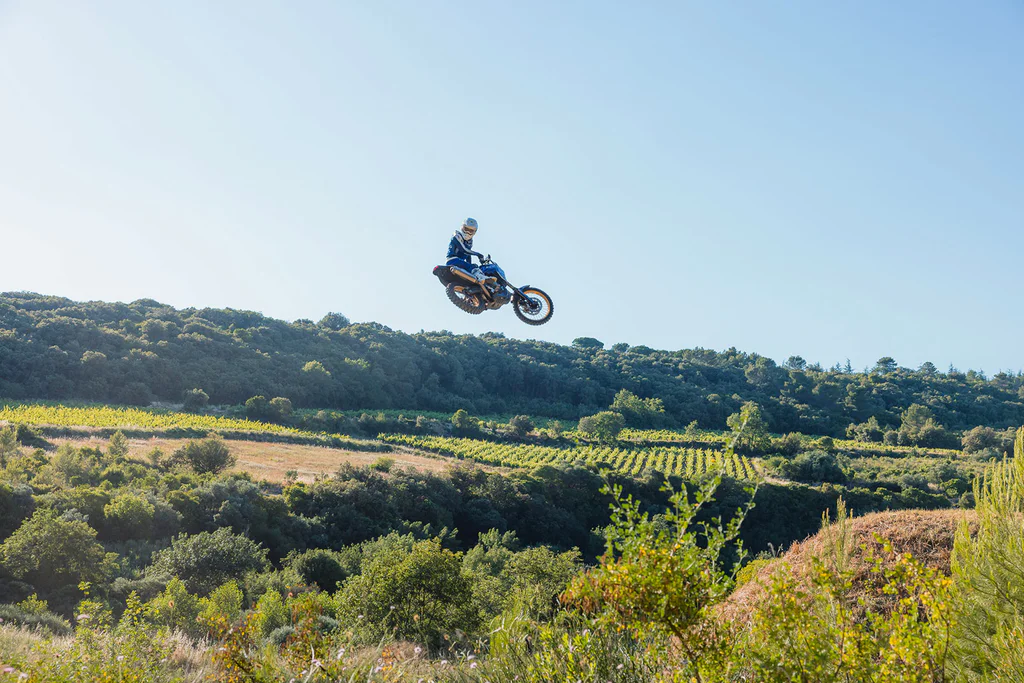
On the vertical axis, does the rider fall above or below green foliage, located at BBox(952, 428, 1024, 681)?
above

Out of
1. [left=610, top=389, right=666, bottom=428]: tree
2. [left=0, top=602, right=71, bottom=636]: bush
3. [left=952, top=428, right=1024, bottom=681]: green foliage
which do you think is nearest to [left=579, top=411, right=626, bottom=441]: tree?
[left=610, top=389, right=666, bottom=428]: tree

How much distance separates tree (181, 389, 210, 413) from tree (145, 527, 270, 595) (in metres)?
50.9

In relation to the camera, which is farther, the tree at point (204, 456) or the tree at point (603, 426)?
the tree at point (603, 426)

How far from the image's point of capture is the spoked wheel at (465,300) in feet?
34.7

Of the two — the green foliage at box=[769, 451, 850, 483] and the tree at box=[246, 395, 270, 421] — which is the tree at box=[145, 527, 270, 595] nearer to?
the green foliage at box=[769, 451, 850, 483]

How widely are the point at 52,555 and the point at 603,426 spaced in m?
64.3

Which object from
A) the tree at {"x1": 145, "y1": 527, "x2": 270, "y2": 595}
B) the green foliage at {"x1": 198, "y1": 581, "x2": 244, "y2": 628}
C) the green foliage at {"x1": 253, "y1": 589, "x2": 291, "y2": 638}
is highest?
the green foliage at {"x1": 253, "y1": 589, "x2": 291, "y2": 638}

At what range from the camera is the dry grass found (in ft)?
Answer: 136

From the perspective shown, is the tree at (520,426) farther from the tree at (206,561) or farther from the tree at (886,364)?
the tree at (886,364)

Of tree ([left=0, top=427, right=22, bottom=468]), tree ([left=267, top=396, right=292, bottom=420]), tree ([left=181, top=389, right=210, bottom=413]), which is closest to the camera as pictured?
tree ([left=0, top=427, right=22, bottom=468])

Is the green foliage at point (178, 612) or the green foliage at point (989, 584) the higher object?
the green foliage at point (989, 584)

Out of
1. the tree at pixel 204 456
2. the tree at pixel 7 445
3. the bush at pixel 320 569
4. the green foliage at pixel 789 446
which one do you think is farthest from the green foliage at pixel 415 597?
the green foliage at pixel 789 446

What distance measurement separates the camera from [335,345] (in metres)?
97.6

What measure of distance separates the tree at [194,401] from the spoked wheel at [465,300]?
67.8m
